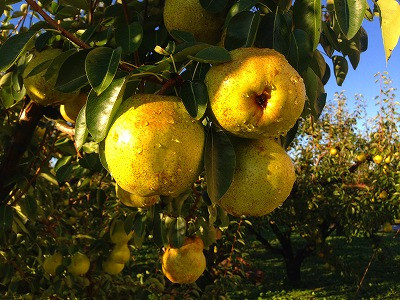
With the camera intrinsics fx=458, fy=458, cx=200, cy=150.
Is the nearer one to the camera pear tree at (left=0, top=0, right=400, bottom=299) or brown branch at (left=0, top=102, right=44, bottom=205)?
pear tree at (left=0, top=0, right=400, bottom=299)

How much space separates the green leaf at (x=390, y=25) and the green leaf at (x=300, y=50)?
137 mm

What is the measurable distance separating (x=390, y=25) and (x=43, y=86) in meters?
0.88

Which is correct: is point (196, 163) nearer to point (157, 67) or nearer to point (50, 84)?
point (157, 67)

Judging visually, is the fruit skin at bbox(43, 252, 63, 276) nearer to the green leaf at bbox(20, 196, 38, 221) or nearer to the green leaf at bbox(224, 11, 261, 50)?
the green leaf at bbox(20, 196, 38, 221)

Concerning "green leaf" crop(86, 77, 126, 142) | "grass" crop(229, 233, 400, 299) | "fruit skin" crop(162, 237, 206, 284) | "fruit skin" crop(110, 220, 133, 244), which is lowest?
"grass" crop(229, 233, 400, 299)

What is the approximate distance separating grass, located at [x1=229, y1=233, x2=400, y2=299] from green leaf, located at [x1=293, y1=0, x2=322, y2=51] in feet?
19.9

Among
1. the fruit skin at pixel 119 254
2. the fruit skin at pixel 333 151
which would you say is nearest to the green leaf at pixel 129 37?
the fruit skin at pixel 119 254

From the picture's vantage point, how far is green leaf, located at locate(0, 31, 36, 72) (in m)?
0.98

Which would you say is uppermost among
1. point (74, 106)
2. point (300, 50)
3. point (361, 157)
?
point (300, 50)

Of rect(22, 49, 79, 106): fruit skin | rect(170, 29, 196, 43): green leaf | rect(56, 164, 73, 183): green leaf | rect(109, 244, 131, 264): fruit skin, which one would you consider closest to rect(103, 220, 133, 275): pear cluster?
rect(109, 244, 131, 264): fruit skin

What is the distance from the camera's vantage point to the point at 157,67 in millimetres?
813

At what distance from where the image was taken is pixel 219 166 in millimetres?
822

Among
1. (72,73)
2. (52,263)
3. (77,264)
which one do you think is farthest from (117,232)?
(72,73)

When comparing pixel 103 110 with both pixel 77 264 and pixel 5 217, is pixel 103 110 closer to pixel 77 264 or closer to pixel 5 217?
pixel 5 217
